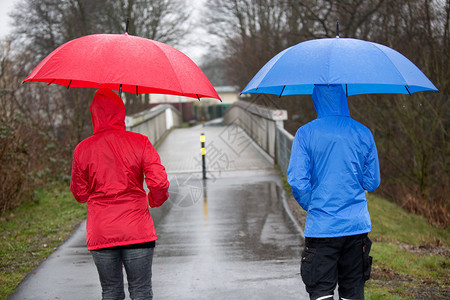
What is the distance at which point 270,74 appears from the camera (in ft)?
12.7

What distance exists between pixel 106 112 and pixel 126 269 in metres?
1.04

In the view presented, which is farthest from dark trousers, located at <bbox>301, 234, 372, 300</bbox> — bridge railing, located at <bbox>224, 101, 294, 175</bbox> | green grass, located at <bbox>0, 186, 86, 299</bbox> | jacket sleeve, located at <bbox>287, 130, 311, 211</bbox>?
bridge railing, located at <bbox>224, 101, 294, 175</bbox>

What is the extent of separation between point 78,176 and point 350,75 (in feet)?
6.27

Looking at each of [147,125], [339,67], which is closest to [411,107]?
[147,125]

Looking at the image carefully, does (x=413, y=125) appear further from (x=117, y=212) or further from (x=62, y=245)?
(x=117, y=212)

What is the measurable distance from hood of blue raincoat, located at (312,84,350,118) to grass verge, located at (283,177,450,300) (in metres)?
2.10

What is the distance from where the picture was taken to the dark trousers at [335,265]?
11.1 ft

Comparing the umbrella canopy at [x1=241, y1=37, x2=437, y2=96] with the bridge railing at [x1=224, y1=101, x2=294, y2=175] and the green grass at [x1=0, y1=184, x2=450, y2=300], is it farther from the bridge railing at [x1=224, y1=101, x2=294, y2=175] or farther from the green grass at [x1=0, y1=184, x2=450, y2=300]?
the bridge railing at [x1=224, y1=101, x2=294, y2=175]

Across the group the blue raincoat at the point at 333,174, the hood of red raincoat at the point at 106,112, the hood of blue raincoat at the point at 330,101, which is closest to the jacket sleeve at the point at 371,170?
the blue raincoat at the point at 333,174

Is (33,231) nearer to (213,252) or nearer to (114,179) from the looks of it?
(213,252)

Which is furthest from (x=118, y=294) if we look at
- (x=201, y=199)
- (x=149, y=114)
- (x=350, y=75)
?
(x=149, y=114)

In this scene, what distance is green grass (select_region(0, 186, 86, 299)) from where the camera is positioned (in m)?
6.02

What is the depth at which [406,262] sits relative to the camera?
6.30 m

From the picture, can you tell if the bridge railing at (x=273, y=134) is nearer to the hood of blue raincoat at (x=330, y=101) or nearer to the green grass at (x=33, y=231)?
the green grass at (x=33, y=231)
